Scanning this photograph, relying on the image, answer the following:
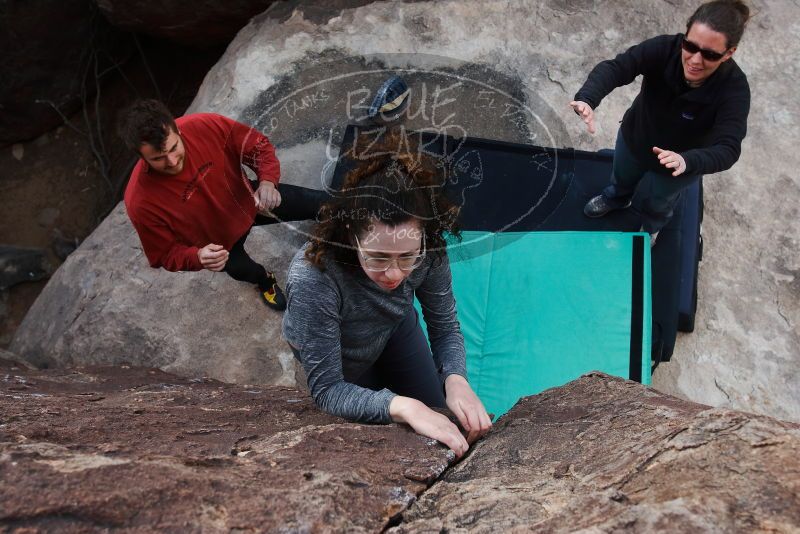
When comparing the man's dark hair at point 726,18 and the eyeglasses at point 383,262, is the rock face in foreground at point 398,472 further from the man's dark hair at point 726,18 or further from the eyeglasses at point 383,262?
the man's dark hair at point 726,18

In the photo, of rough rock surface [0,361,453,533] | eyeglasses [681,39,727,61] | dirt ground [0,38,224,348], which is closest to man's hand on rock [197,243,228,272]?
rough rock surface [0,361,453,533]

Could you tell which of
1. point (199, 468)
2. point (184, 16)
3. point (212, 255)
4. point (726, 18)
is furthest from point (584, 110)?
point (184, 16)

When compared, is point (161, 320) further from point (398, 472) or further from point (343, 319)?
point (398, 472)

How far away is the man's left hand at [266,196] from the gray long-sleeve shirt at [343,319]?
1.02m

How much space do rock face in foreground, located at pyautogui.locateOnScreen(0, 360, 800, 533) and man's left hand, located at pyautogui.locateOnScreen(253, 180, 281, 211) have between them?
1116 millimetres

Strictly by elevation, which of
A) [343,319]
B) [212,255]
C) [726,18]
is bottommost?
[343,319]

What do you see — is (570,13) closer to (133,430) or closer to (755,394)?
(755,394)

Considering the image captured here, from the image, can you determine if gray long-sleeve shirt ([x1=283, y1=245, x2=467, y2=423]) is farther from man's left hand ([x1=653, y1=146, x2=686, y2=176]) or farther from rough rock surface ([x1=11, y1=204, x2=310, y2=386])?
rough rock surface ([x1=11, y1=204, x2=310, y2=386])

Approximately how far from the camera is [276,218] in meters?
2.83

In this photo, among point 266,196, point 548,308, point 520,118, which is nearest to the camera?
point 266,196

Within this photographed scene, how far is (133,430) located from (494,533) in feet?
2.59

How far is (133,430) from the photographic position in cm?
140

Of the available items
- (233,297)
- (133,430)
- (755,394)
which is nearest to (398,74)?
(233,297)

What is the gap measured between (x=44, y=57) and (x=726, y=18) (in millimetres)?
4189
